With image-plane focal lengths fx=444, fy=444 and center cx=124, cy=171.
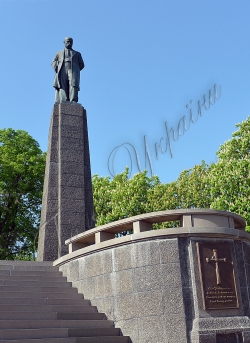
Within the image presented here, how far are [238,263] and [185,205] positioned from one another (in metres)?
19.1

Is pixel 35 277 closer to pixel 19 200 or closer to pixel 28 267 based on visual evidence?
pixel 28 267

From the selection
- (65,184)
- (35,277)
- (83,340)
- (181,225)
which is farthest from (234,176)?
(83,340)

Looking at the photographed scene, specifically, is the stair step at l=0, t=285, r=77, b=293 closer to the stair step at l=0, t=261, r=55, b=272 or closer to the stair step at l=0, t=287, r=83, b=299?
the stair step at l=0, t=287, r=83, b=299

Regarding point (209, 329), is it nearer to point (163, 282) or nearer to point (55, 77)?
point (163, 282)

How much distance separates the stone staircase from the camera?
804 centimetres

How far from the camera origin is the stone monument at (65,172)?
13.1 m

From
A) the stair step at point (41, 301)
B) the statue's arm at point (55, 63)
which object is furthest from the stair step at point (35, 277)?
the statue's arm at point (55, 63)

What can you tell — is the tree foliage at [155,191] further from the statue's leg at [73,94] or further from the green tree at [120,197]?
the statue's leg at [73,94]

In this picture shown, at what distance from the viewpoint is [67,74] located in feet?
51.0

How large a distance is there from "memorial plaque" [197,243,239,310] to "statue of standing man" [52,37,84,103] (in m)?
8.28

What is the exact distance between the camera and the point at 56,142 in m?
14.4

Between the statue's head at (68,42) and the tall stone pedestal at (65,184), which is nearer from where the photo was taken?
the tall stone pedestal at (65,184)

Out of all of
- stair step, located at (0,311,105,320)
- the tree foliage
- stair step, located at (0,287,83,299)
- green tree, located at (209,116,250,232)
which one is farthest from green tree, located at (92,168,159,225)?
stair step, located at (0,311,105,320)

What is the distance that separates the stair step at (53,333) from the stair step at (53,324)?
0.25 m
